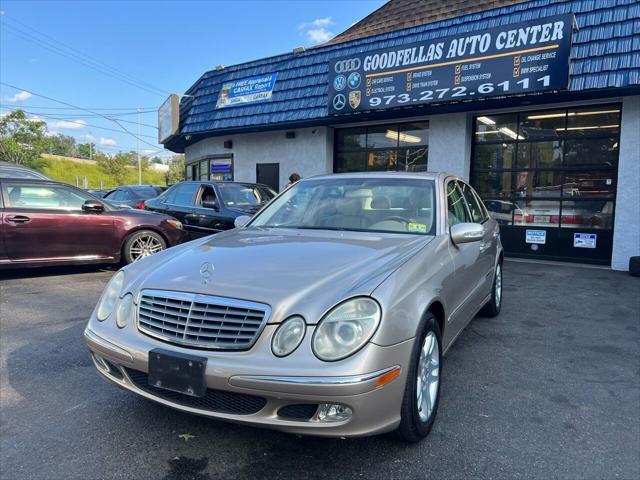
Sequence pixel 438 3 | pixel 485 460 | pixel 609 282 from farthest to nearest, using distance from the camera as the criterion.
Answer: pixel 438 3
pixel 609 282
pixel 485 460

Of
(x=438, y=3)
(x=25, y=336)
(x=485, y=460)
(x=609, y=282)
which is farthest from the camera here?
(x=438, y=3)

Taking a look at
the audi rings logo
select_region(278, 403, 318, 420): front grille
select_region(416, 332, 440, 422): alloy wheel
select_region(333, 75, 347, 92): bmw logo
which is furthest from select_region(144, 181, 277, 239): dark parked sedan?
select_region(278, 403, 318, 420): front grille

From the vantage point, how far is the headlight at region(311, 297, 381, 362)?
2062 mm

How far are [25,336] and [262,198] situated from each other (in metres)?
5.33

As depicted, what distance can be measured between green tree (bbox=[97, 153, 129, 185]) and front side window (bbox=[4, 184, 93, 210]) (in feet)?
212

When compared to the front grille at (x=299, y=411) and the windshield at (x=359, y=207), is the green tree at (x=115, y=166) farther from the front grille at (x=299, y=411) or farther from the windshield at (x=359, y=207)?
the front grille at (x=299, y=411)

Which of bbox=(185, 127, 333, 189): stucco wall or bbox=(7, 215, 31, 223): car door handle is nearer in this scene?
bbox=(7, 215, 31, 223): car door handle

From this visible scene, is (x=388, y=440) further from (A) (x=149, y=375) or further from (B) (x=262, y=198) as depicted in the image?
(B) (x=262, y=198)

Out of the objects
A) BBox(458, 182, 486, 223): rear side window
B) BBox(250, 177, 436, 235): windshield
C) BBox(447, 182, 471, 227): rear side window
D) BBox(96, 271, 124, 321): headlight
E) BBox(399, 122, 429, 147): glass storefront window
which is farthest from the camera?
BBox(399, 122, 429, 147): glass storefront window

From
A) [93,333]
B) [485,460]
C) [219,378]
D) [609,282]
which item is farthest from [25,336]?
[609,282]

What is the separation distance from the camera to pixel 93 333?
2.57m

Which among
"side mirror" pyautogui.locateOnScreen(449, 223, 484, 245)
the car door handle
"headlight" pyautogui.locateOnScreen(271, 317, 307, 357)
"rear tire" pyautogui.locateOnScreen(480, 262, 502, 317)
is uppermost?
"side mirror" pyautogui.locateOnScreen(449, 223, 484, 245)

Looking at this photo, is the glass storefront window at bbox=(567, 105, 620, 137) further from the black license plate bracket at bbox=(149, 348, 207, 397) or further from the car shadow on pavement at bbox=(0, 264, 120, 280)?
the black license plate bracket at bbox=(149, 348, 207, 397)

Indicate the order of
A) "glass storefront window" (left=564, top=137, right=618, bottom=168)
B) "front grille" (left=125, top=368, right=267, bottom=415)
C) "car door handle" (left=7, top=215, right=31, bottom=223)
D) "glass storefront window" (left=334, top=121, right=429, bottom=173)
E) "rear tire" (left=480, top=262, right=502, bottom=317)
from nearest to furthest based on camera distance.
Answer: "front grille" (left=125, top=368, right=267, bottom=415) → "rear tire" (left=480, top=262, right=502, bottom=317) → "car door handle" (left=7, top=215, right=31, bottom=223) → "glass storefront window" (left=564, top=137, right=618, bottom=168) → "glass storefront window" (left=334, top=121, right=429, bottom=173)
